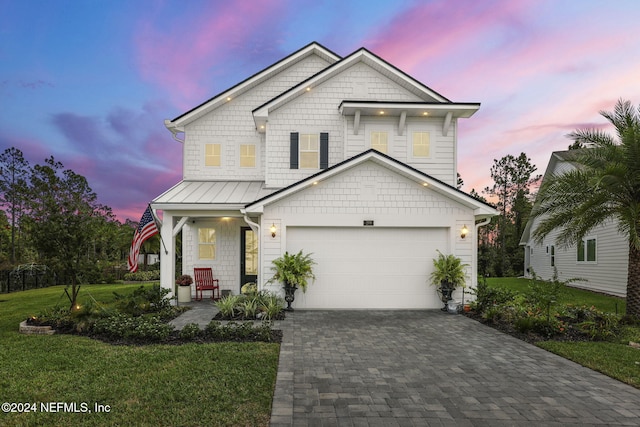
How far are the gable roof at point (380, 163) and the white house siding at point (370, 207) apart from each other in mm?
216

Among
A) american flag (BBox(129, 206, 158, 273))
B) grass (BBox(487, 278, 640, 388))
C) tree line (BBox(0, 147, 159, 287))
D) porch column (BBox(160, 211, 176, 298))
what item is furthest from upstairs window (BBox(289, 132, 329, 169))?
grass (BBox(487, 278, 640, 388))

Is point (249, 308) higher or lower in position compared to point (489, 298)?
lower

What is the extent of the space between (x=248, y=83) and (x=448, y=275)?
10256 mm

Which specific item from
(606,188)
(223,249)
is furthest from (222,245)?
(606,188)

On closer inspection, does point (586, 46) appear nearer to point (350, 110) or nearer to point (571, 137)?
point (571, 137)

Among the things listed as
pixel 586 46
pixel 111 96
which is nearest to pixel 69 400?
pixel 586 46

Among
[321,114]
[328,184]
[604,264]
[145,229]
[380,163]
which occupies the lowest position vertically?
[604,264]

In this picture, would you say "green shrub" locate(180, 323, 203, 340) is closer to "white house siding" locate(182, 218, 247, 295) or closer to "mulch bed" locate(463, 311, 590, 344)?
"white house siding" locate(182, 218, 247, 295)

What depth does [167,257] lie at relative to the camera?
447 inches

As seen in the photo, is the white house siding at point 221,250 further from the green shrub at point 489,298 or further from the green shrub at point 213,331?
the green shrub at point 489,298

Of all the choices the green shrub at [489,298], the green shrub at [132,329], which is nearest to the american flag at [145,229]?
the green shrub at [132,329]

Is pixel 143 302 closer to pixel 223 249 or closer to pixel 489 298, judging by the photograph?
pixel 223 249

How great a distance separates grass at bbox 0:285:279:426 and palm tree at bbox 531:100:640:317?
965 centimetres

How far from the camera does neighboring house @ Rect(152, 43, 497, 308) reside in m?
10.7
